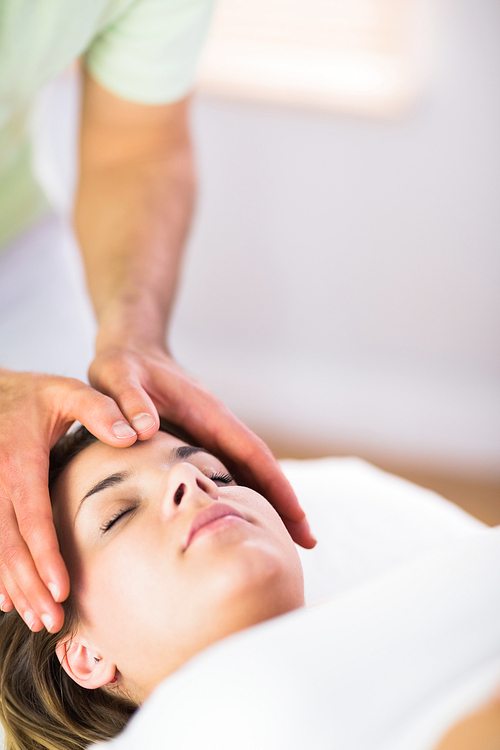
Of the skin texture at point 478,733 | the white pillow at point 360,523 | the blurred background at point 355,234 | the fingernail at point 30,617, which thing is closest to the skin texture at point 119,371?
the fingernail at point 30,617

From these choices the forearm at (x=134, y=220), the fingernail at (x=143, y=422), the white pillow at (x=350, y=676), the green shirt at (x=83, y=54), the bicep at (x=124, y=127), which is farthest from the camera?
the bicep at (x=124, y=127)

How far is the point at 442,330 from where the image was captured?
2.27 meters

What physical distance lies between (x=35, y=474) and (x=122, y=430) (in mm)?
95

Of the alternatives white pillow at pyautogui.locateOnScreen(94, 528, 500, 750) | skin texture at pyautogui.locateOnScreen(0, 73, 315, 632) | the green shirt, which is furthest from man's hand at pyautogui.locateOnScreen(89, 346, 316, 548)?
the green shirt

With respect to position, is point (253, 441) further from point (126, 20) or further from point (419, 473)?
point (419, 473)

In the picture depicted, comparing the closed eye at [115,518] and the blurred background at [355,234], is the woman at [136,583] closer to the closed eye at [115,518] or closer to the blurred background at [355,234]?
the closed eye at [115,518]

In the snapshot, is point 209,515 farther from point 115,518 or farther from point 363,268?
point 363,268

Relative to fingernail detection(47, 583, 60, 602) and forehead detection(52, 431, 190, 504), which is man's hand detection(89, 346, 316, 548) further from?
fingernail detection(47, 583, 60, 602)

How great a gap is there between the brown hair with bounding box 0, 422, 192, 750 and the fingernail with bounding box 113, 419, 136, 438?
18 cm

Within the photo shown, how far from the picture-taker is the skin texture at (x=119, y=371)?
68 cm

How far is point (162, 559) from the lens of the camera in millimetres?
682

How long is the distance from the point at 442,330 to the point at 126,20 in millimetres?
1519

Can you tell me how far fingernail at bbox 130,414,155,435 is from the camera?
76cm

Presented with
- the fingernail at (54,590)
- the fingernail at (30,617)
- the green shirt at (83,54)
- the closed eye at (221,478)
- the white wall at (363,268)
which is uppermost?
the green shirt at (83,54)
